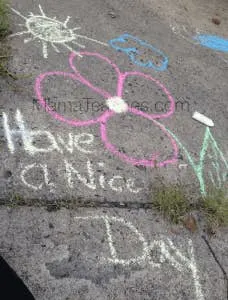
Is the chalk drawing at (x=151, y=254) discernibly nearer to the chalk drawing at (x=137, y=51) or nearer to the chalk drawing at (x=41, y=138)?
the chalk drawing at (x=41, y=138)

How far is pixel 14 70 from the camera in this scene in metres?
2.89

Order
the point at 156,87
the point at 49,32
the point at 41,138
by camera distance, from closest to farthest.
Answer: the point at 41,138, the point at 156,87, the point at 49,32

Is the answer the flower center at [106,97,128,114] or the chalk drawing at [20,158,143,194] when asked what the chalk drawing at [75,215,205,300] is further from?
the flower center at [106,97,128,114]

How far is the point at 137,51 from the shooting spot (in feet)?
11.2

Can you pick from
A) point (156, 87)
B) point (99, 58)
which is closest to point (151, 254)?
point (156, 87)

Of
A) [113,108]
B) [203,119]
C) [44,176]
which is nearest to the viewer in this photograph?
[44,176]

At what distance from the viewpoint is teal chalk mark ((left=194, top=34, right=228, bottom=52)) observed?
3825 mm

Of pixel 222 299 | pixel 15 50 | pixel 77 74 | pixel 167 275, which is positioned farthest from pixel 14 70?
pixel 222 299

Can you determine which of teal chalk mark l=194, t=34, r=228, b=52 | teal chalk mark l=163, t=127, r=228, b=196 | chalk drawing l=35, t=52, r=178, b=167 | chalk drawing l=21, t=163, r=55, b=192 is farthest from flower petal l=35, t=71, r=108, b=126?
teal chalk mark l=194, t=34, r=228, b=52

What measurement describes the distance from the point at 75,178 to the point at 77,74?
0.99m

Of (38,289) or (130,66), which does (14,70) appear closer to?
(130,66)

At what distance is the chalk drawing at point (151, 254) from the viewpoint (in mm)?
2021

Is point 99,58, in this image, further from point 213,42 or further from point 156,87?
point 213,42

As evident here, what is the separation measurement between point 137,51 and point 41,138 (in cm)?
132
